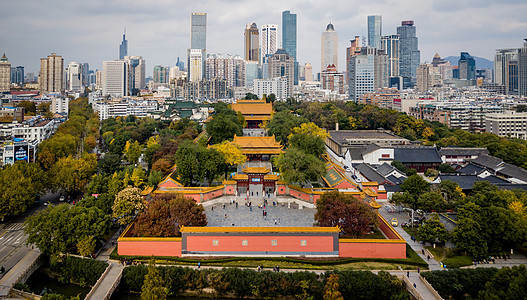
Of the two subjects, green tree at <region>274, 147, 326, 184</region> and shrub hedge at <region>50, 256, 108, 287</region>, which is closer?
shrub hedge at <region>50, 256, 108, 287</region>

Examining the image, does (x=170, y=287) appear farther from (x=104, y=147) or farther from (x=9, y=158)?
(x=104, y=147)

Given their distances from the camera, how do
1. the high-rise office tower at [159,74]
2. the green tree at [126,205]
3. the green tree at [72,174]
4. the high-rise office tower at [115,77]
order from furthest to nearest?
the high-rise office tower at [159,74] < the high-rise office tower at [115,77] < the green tree at [72,174] < the green tree at [126,205]

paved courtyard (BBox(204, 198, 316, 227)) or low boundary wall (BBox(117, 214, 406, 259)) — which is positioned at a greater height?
paved courtyard (BBox(204, 198, 316, 227))

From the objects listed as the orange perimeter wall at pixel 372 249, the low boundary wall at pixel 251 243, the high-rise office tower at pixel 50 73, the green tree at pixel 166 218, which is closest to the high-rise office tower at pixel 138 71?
the high-rise office tower at pixel 50 73

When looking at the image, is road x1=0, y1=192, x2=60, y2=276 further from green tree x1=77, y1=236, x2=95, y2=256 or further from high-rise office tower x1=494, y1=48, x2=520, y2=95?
high-rise office tower x1=494, y1=48, x2=520, y2=95

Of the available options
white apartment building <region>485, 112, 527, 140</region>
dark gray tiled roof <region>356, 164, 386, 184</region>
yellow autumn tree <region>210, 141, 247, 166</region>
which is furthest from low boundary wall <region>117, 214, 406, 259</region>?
white apartment building <region>485, 112, 527, 140</region>

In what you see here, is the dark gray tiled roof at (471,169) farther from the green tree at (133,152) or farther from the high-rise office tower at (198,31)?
the high-rise office tower at (198,31)
